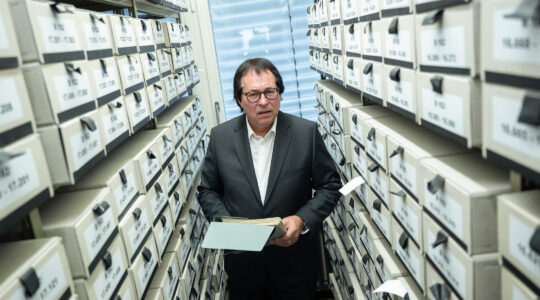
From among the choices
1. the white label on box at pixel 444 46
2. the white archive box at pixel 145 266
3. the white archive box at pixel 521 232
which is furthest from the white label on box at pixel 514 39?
the white archive box at pixel 145 266

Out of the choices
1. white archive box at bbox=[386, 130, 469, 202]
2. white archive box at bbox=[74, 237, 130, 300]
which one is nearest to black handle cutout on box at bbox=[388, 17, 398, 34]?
white archive box at bbox=[386, 130, 469, 202]

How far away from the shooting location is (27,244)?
972mm

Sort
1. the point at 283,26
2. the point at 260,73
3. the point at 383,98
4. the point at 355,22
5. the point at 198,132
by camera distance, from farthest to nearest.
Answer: the point at 283,26, the point at 198,132, the point at 260,73, the point at 355,22, the point at 383,98

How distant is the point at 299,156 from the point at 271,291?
0.64 metres

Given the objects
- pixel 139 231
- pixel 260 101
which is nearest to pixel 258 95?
pixel 260 101

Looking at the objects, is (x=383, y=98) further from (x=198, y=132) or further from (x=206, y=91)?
(x=206, y=91)

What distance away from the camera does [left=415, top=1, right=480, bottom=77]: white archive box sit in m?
0.81

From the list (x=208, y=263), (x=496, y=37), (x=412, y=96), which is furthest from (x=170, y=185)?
(x=496, y=37)

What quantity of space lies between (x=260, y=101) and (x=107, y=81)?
62 cm

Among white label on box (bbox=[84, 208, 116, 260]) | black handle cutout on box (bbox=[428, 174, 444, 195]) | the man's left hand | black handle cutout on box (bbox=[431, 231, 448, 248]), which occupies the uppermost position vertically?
black handle cutout on box (bbox=[428, 174, 444, 195])

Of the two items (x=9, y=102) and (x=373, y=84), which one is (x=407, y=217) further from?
(x=9, y=102)

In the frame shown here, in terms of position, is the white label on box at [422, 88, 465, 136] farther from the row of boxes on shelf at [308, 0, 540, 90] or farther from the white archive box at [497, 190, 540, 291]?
the white archive box at [497, 190, 540, 291]

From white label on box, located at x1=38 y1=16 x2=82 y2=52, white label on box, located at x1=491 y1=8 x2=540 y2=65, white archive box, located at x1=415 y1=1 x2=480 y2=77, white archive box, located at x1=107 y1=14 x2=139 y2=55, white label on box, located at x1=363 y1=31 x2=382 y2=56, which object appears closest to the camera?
white label on box, located at x1=491 y1=8 x2=540 y2=65

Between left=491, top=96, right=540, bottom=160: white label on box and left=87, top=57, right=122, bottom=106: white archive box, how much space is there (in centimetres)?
108
